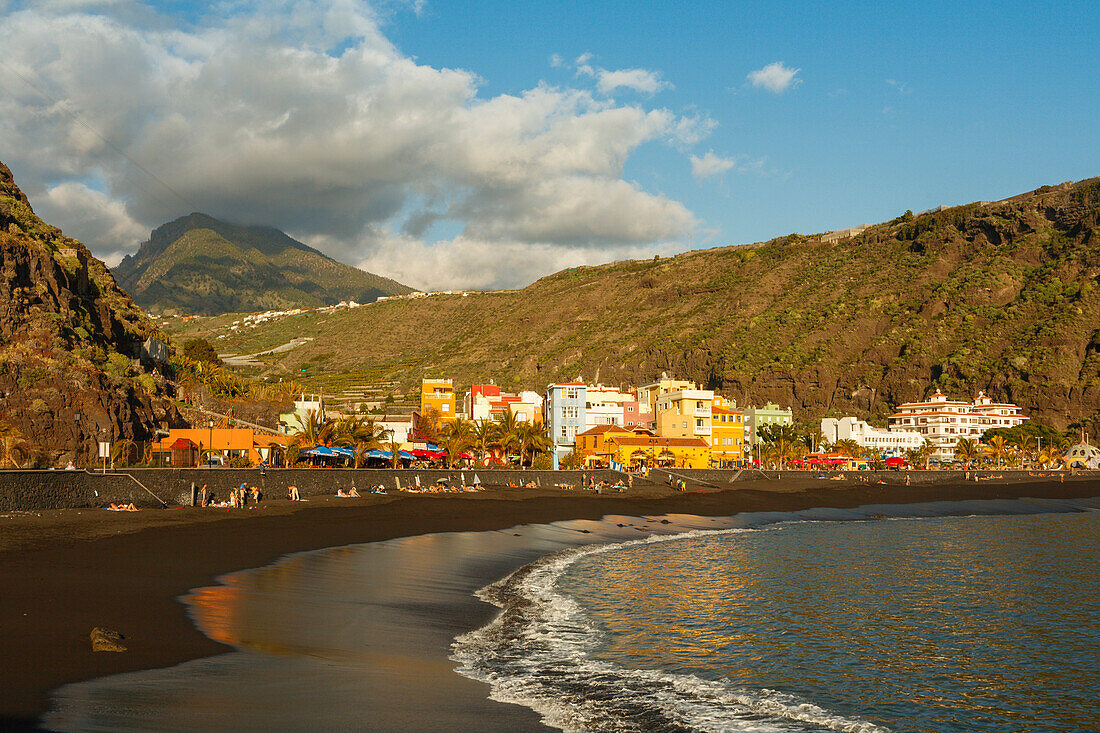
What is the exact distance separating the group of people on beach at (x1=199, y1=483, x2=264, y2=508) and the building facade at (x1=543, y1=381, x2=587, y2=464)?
64.6m

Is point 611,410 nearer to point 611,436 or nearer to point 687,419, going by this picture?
point 687,419

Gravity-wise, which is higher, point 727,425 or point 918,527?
point 727,425

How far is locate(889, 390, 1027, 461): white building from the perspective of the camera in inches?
5281

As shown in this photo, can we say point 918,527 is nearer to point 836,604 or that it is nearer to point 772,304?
point 836,604

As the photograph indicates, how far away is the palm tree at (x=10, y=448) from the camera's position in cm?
4022

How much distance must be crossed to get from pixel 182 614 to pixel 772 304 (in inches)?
7551

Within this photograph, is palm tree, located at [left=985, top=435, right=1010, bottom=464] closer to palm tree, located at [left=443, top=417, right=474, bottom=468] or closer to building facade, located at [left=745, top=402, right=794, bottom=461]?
building facade, located at [left=745, top=402, right=794, bottom=461]

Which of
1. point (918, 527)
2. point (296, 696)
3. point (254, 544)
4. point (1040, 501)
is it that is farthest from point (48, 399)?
point (1040, 501)

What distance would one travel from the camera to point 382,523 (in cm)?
3609

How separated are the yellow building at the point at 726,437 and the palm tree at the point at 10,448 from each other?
243 ft

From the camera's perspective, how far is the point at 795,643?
16.6m

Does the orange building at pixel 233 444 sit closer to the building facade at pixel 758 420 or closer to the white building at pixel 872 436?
the building facade at pixel 758 420

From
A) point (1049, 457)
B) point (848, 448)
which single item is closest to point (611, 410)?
point (848, 448)

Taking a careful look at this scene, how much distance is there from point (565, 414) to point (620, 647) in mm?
88098
